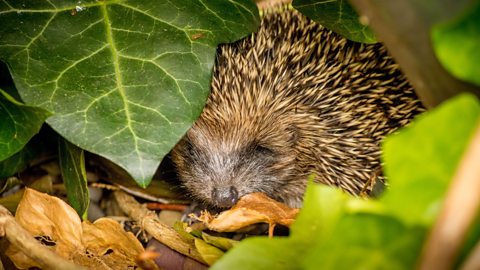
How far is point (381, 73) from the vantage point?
2133mm

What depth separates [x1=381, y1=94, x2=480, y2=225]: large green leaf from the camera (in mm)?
1065

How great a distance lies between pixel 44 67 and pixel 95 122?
0.76 feet

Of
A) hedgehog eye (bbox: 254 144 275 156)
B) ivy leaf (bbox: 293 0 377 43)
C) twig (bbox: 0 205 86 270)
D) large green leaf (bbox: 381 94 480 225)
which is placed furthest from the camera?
hedgehog eye (bbox: 254 144 275 156)

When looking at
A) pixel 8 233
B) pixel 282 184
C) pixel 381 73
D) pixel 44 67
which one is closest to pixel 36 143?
pixel 44 67

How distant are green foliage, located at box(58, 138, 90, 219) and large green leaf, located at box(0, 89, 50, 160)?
0.21 m

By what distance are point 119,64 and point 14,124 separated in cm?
34

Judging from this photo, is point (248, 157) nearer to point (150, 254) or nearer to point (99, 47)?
point (99, 47)

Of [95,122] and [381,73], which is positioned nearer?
[95,122]

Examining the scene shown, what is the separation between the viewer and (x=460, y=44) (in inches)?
43.9

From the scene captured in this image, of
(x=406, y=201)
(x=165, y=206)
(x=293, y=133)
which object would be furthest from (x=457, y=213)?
(x=165, y=206)

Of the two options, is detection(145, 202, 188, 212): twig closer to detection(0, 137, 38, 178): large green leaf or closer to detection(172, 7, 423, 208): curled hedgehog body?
detection(172, 7, 423, 208): curled hedgehog body

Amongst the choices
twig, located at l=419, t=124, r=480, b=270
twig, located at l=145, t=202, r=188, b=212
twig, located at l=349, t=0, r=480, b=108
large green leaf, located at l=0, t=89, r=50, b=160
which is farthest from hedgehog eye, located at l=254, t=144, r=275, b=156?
twig, located at l=419, t=124, r=480, b=270

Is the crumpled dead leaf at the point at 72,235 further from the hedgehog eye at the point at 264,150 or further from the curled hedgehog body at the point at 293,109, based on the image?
the hedgehog eye at the point at 264,150

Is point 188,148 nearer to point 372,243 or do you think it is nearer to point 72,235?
point 72,235
